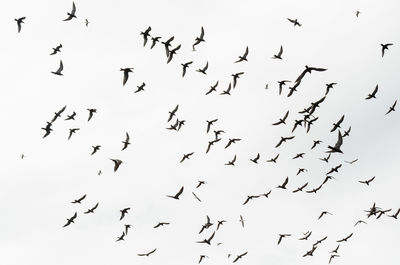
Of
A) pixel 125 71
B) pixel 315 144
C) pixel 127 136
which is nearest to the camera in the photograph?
pixel 125 71

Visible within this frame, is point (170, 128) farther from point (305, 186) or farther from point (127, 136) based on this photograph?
point (305, 186)

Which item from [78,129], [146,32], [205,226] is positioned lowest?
[205,226]

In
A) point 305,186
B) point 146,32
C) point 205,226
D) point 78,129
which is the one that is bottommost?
point 205,226

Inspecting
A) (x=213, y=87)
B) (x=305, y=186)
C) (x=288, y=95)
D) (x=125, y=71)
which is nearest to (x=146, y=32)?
(x=125, y=71)

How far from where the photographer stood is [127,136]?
51406 millimetres

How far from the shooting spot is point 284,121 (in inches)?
2125

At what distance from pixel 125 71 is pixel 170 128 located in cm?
851

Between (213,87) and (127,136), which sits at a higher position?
(213,87)

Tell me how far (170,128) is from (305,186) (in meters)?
15.6

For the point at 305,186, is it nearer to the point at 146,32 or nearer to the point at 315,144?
the point at 315,144

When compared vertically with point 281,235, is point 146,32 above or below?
above

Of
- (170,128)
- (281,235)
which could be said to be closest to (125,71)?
(170,128)

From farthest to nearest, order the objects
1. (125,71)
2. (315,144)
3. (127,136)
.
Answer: (315,144) → (127,136) → (125,71)

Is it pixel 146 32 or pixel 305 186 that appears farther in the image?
pixel 305 186
